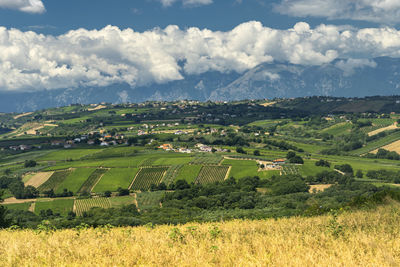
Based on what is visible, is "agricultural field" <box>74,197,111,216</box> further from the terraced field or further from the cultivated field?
the cultivated field

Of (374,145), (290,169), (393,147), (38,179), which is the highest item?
(290,169)

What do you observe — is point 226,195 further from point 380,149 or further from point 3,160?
point 3,160

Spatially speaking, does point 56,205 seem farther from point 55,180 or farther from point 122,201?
point 55,180

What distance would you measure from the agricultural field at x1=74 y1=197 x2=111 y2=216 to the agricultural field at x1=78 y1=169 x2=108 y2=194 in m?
9.43

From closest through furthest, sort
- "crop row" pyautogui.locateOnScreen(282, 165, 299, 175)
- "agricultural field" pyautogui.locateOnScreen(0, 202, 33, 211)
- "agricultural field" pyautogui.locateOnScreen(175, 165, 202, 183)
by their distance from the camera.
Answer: "agricultural field" pyautogui.locateOnScreen(0, 202, 33, 211) < "agricultural field" pyautogui.locateOnScreen(175, 165, 202, 183) < "crop row" pyautogui.locateOnScreen(282, 165, 299, 175)

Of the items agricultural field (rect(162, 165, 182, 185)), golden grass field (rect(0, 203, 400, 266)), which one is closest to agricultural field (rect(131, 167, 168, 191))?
agricultural field (rect(162, 165, 182, 185))

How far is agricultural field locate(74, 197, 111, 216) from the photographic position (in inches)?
3812

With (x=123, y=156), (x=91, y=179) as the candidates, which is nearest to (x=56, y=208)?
(x=91, y=179)

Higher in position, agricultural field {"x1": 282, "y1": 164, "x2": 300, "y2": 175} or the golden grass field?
the golden grass field

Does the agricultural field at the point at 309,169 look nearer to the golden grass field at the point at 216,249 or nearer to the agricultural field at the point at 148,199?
the agricultural field at the point at 148,199

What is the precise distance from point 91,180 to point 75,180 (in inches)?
224

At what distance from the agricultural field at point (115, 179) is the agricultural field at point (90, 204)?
806cm

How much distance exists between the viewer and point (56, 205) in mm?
101062

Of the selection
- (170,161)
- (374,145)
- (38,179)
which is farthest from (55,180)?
(374,145)
